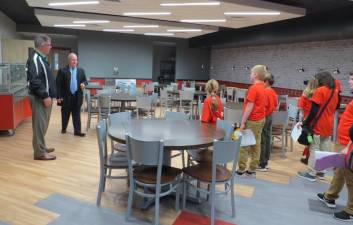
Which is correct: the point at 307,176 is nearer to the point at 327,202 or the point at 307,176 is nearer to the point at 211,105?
the point at 327,202

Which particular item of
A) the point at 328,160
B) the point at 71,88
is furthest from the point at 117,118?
the point at 71,88

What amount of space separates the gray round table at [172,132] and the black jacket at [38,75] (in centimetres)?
135

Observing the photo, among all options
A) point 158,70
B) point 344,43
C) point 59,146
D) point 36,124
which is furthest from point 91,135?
point 158,70

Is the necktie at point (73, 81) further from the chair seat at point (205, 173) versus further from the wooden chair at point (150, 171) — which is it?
the chair seat at point (205, 173)

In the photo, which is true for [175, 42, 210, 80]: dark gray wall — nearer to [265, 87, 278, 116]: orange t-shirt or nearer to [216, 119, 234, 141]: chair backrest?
[265, 87, 278, 116]: orange t-shirt

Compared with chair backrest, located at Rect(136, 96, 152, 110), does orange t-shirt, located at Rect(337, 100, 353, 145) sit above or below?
above

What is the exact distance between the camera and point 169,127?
3.55 m

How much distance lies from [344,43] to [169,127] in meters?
7.03

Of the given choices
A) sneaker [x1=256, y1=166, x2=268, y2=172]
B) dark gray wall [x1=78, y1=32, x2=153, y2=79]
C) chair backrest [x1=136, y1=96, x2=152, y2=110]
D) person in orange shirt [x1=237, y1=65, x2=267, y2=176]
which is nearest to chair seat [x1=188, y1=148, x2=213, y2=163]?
person in orange shirt [x1=237, y1=65, x2=267, y2=176]

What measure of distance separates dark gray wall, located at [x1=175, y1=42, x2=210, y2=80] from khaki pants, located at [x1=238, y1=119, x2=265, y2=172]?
10903 millimetres

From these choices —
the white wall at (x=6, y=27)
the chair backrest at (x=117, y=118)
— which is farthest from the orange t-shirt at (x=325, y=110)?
the white wall at (x=6, y=27)

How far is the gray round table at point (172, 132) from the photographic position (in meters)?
2.88

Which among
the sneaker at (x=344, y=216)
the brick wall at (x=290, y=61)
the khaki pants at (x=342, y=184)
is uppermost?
the brick wall at (x=290, y=61)

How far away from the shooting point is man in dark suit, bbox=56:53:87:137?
6074 millimetres
